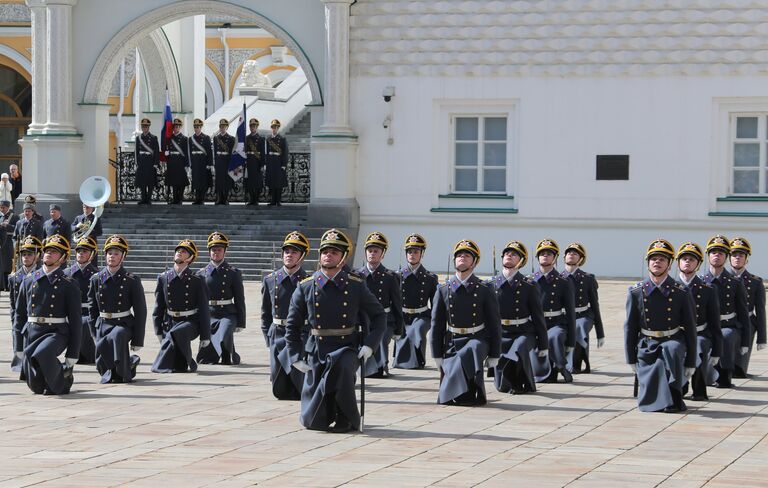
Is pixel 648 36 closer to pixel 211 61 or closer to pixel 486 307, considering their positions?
pixel 486 307

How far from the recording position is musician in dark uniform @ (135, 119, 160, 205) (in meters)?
31.6

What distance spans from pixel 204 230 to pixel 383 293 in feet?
44.4

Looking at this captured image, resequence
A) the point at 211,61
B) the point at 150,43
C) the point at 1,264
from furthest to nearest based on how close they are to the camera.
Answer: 1. the point at 211,61
2. the point at 150,43
3. the point at 1,264

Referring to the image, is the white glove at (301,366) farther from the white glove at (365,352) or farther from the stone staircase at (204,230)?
the stone staircase at (204,230)

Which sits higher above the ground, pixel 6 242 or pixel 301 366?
pixel 6 242

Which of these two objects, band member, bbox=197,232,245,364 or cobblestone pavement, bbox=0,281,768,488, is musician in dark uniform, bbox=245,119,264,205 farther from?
cobblestone pavement, bbox=0,281,768,488

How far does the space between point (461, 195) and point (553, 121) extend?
6.95ft

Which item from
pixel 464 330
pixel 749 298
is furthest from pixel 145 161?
pixel 464 330

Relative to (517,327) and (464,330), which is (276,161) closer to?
(517,327)

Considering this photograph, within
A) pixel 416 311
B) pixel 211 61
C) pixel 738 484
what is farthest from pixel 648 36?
pixel 211 61

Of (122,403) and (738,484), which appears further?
(122,403)

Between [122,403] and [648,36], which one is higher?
[648,36]

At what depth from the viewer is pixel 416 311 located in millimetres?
17781

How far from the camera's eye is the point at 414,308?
701 inches
